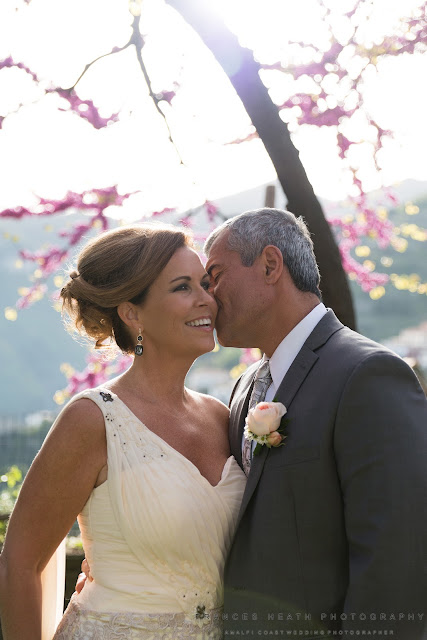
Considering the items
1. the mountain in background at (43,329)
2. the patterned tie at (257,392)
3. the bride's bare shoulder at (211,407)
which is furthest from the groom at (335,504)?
the mountain in background at (43,329)

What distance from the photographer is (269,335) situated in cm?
384

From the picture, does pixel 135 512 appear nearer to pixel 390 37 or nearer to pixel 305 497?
pixel 305 497

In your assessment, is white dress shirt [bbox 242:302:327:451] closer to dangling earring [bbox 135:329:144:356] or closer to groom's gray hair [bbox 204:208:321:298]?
groom's gray hair [bbox 204:208:321:298]

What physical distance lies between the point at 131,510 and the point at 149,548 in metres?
0.19

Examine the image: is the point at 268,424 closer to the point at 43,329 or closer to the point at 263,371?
the point at 263,371

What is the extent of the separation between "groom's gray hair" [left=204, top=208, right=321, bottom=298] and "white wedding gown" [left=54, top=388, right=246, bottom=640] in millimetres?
1008

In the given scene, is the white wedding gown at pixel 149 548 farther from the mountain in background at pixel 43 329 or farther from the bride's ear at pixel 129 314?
the mountain in background at pixel 43 329

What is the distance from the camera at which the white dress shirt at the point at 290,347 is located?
3705 mm

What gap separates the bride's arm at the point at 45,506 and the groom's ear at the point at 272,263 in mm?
1019

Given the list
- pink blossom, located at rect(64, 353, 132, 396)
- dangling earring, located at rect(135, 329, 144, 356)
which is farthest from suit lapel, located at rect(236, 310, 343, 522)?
pink blossom, located at rect(64, 353, 132, 396)

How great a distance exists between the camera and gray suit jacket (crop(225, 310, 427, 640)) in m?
3.11

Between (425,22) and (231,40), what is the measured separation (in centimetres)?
185

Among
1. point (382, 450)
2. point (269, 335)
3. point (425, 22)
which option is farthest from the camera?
point (425, 22)

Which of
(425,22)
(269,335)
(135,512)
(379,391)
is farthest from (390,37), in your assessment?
(135,512)
